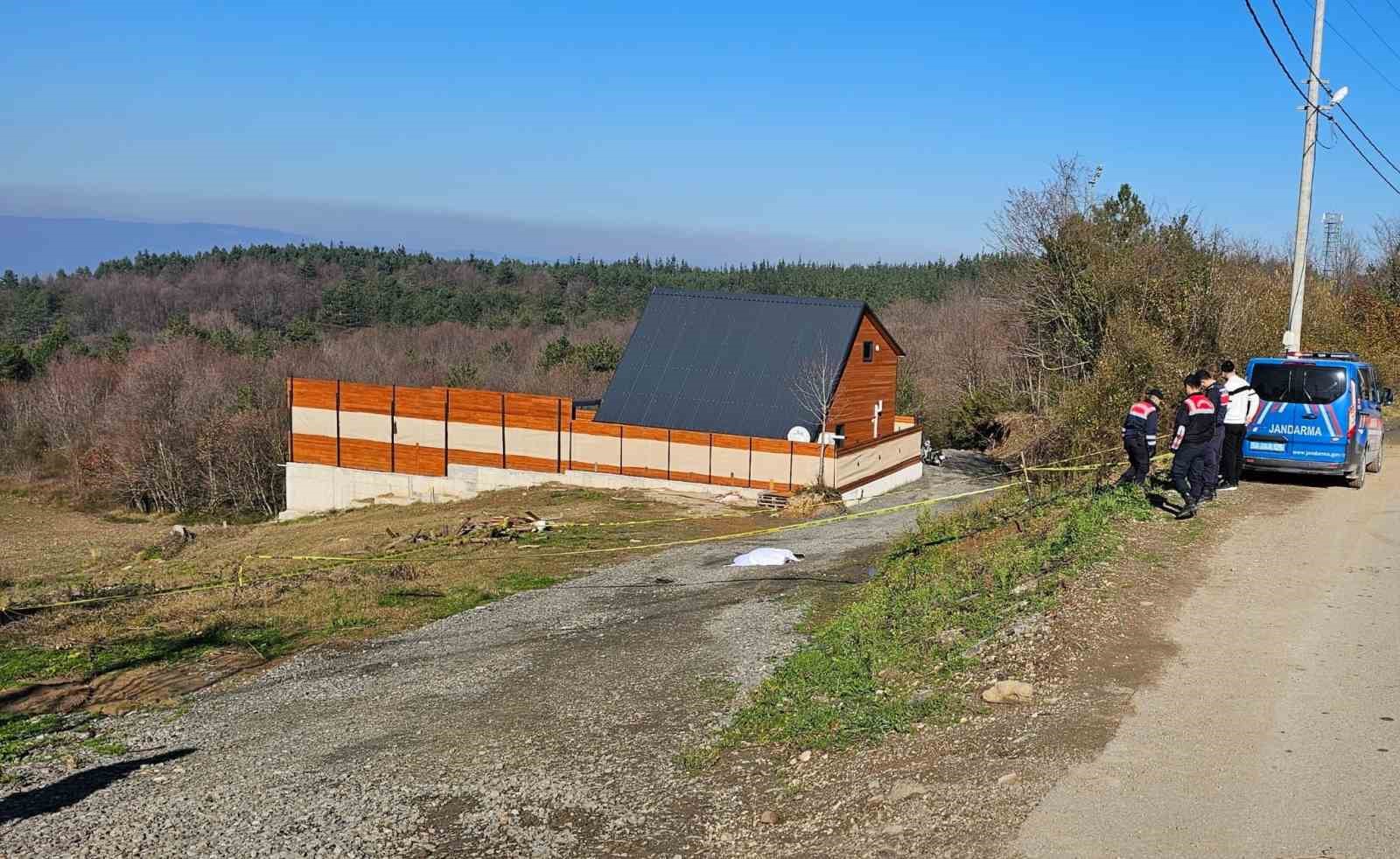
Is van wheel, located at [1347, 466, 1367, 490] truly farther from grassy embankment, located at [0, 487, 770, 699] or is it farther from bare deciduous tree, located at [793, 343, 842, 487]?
bare deciduous tree, located at [793, 343, 842, 487]

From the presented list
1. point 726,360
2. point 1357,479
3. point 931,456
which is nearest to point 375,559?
point 726,360

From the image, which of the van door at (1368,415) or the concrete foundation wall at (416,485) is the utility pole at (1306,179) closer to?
the van door at (1368,415)

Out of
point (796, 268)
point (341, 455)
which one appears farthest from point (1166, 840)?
point (796, 268)

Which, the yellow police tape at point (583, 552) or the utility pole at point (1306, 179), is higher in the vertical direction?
the utility pole at point (1306, 179)

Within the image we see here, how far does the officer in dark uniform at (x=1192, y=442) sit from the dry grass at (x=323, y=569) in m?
10.3

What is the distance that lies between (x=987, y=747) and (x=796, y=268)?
152891 mm

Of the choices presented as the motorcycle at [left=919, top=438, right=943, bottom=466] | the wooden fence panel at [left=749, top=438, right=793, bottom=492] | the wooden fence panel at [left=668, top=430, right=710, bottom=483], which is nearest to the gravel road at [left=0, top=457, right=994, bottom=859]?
the wooden fence panel at [left=749, top=438, right=793, bottom=492]

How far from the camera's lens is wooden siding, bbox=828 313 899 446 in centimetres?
3766

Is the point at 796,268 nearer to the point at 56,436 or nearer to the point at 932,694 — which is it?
the point at 56,436

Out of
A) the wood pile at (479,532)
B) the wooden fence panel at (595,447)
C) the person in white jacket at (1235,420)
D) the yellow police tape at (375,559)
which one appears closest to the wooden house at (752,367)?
the wooden fence panel at (595,447)

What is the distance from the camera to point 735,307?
129 feet

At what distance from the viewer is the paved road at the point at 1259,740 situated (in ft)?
21.7

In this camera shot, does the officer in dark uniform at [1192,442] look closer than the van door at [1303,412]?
Yes

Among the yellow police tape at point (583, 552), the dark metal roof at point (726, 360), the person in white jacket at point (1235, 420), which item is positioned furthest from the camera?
the dark metal roof at point (726, 360)
